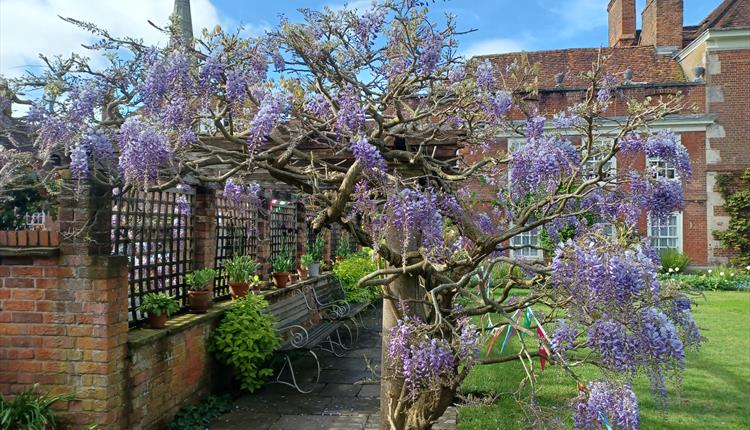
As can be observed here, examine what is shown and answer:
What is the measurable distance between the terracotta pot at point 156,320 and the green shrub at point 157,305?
0.08ft

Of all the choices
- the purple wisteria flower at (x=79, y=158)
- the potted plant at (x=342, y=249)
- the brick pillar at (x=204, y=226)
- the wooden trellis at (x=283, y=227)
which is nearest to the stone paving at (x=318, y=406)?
the brick pillar at (x=204, y=226)

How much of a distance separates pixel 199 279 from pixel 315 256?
491cm

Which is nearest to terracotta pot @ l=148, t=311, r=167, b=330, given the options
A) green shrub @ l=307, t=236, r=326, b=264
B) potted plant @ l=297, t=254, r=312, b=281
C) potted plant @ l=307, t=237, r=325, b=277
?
potted plant @ l=297, t=254, r=312, b=281

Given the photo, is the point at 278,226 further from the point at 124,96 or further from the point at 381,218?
the point at 381,218

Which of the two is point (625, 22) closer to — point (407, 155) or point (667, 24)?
point (667, 24)

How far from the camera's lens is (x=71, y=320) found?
3564mm

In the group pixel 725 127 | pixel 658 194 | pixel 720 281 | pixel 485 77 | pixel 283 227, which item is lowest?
pixel 720 281

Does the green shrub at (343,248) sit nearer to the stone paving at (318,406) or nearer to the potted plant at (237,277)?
the stone paving at (318,406)

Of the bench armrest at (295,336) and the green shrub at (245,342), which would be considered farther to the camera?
the bench armrest at (295,336)

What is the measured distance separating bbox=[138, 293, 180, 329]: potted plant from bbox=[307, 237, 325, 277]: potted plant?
4.57 m

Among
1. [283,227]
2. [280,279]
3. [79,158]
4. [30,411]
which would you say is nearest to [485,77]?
[79,158]

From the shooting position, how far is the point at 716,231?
15.9 metres

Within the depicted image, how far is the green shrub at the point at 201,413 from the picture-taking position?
4.31m

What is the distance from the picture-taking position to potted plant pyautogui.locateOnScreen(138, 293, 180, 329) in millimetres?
4219
